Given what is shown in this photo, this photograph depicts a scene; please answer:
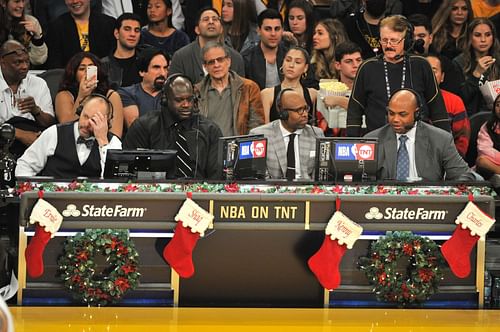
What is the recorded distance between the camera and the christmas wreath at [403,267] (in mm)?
9234

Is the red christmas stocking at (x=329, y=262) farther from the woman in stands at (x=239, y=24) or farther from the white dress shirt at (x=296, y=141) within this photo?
the woman in stands at (x=239, y=24)

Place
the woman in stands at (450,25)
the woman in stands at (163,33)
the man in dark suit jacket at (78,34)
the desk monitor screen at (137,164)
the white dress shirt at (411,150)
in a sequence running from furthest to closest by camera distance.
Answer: the woman in stands at (450,25), the woman in stands at (163,33), the man in dark suit jacket at (78,34), the white dress shirt at (411,150), the desk monitor screen at (137,164)

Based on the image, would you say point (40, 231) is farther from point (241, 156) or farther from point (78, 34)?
point (78, 34)

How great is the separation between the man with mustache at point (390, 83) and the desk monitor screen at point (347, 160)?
1.12 m

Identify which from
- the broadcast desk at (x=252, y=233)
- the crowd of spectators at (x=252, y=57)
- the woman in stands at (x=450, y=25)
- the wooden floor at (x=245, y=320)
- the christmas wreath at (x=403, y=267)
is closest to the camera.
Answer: the wooden floor at (x=245, y=320)

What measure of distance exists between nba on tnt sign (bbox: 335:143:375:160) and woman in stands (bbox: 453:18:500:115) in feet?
9.40

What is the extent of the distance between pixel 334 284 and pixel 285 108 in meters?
1.67

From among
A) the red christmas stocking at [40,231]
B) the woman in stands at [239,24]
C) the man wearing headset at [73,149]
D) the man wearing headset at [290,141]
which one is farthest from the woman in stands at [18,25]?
the red christmas stocking at [40,231]

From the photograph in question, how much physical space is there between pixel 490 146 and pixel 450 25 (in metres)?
1.96

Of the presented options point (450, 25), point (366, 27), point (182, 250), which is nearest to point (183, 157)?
Answer: point (182, 250)

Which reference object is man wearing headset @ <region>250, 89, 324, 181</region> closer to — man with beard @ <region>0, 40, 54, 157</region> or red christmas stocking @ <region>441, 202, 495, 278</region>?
red christmas stocking @ <region>441, 202, 495, 278</region>

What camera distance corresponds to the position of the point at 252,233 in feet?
30.3

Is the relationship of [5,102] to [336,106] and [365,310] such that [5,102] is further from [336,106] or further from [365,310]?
[365,310]

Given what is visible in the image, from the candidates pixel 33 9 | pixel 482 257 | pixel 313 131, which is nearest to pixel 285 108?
pixel 313 131
